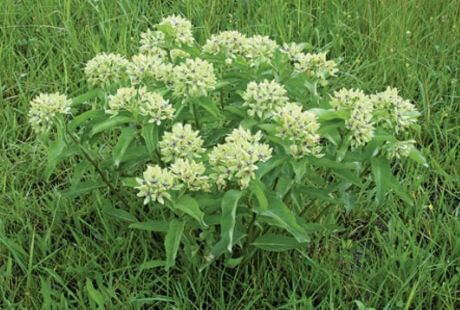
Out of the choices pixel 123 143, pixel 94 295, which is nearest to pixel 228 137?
pixel 123 143

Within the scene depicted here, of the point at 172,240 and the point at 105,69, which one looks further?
the point at 105,69

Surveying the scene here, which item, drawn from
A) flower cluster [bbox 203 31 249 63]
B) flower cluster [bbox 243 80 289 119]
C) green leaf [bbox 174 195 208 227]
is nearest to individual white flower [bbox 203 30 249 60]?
flower cluster [bbox 203 31 249 63]

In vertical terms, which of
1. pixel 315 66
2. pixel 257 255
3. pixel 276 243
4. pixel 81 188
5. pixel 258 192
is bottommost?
pixel 257 255

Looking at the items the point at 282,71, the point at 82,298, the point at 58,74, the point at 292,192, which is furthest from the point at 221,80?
the point at 58,74

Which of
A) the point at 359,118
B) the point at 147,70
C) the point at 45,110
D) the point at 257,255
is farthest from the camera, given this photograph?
the point at 257,255

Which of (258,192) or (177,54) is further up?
(177,54)

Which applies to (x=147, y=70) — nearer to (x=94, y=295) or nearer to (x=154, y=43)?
(x=154, y=43)

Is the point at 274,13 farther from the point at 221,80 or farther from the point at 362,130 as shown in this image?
the point at 362,130
